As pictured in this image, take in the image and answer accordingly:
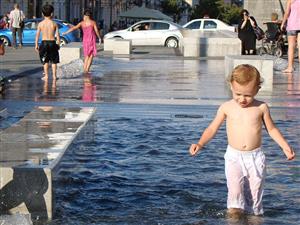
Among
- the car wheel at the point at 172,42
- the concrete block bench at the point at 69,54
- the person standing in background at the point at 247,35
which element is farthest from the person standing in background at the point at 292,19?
the car wheel at the point at 172,42

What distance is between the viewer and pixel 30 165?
20.2 feet

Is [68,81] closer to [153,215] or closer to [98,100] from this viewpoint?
[98,100]

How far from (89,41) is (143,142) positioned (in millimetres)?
11615

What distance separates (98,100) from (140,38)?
3153cm

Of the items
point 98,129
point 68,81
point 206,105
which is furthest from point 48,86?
point 98,129

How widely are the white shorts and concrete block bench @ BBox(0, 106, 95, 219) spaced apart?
1207 millimetres

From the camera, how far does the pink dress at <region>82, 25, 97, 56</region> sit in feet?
68.7

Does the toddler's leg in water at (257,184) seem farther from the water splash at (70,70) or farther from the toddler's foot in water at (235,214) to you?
the water splash at (70,70)

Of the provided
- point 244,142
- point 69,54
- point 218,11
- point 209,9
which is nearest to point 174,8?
point 218,11

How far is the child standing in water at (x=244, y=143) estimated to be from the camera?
249 inches

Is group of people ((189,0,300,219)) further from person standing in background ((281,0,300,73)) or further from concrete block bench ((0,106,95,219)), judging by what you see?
person standing in background ((281,0,300,73))

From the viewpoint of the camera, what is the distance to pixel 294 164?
852 cm

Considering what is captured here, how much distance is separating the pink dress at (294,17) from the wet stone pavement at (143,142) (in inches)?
42.2

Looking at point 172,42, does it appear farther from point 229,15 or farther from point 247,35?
point 229,15
